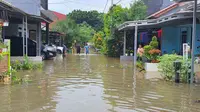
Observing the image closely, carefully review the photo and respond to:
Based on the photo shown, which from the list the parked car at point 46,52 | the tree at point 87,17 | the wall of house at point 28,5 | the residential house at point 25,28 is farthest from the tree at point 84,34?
the tree at point 87,17

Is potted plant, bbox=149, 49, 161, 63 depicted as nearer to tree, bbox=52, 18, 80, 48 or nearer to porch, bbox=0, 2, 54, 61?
porch, bbox=0, 2, 54, 61

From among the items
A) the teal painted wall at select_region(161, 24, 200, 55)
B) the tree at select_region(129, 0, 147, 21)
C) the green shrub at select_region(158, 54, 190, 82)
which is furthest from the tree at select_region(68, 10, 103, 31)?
the green shrub at select_region(158, 54, 190, 82)

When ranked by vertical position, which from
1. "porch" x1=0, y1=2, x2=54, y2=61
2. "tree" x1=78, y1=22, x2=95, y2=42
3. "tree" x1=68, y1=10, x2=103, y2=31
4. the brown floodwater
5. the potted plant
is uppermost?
"tree" x1=68, y1=10, x2=103, y2=31

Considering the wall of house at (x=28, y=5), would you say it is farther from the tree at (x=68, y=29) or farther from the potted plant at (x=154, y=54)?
the tree at (x=68, y=29)

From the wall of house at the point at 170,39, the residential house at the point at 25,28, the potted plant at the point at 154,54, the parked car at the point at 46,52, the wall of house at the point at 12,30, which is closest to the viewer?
the potted plant at the point at 154,54

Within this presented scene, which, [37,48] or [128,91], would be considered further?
[37,48]

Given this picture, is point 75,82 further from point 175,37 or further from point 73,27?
point 73,27

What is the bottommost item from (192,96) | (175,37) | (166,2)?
(192,96)

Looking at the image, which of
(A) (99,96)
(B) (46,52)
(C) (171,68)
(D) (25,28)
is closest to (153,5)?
(B) (46,52)

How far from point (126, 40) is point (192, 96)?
1908 centimetres

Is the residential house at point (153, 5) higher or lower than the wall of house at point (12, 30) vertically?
higher

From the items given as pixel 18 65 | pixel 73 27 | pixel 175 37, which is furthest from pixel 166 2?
pixel 18 65

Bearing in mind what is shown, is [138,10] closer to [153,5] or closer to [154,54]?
[153,5]

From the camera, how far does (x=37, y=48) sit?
69.7 feet
